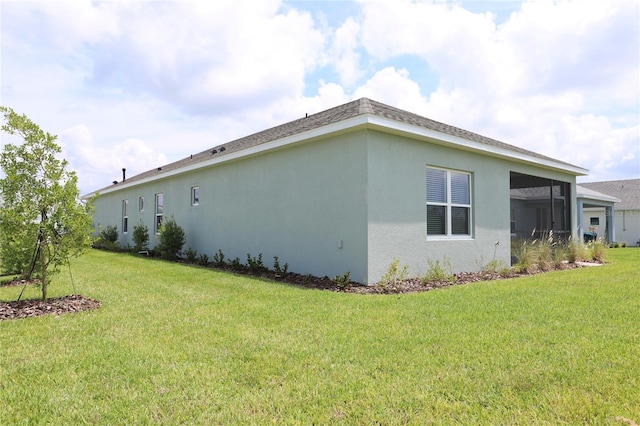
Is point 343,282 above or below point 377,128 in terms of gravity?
below

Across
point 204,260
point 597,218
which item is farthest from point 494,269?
point 597,218

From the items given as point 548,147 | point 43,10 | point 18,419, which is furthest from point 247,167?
point 548,147

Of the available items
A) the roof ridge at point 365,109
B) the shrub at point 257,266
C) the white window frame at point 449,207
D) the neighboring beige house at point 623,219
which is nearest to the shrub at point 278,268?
the shrub at point 257,266

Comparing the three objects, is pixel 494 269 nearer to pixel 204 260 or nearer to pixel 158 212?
pixel 204 260

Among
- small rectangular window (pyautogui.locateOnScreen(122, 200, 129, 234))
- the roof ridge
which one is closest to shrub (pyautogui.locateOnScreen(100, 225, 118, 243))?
small rectangular window (pyautogui.locateOnScreen(122, 200, 129, 234))

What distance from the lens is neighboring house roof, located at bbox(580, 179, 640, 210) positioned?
29375 mm

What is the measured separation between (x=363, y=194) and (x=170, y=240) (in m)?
8.41

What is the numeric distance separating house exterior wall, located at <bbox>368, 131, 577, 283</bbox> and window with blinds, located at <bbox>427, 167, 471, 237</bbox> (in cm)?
16

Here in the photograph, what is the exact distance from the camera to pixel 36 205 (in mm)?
5859

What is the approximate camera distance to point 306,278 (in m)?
8.73

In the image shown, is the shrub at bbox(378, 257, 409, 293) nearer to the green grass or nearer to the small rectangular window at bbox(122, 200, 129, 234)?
the green grass

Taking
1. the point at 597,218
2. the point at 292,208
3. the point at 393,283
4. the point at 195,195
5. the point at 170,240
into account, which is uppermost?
the point at 195,195

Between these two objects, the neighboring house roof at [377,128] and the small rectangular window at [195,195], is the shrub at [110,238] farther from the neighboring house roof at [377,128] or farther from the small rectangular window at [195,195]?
the neighboring house roof at [377,128]

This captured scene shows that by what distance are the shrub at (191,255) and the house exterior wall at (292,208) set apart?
198mm
